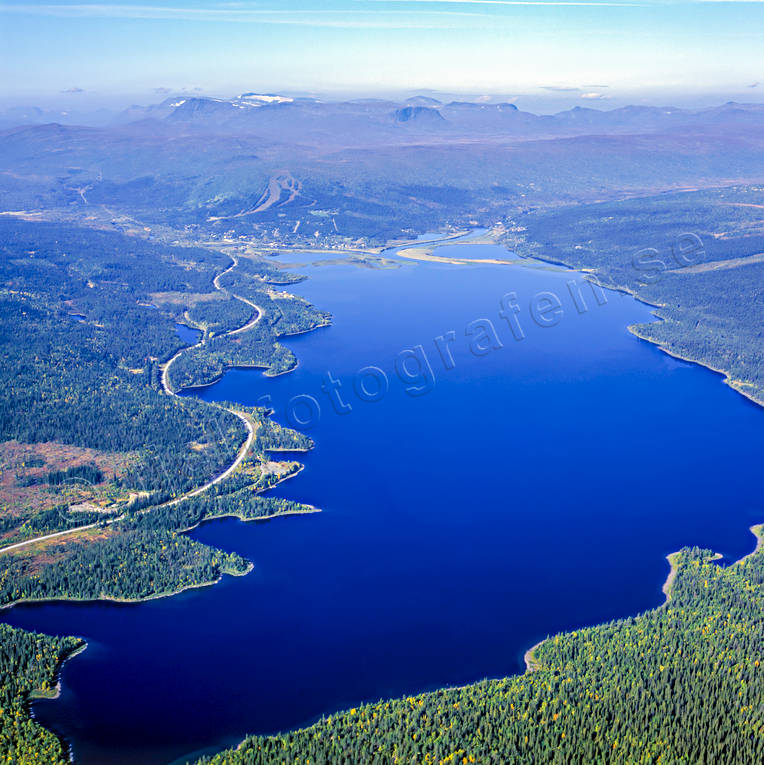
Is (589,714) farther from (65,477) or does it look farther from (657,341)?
(657,341)

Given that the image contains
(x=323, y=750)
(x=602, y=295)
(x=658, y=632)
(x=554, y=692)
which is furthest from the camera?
(x=602, y=295)

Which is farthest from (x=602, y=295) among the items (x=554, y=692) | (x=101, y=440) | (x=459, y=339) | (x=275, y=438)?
(x=554, y=692)

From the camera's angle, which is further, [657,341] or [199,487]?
[657,341]

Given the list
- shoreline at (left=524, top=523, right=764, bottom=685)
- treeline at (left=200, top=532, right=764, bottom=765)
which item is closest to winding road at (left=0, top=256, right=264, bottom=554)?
treeline at (left=200, top=532, right=764, bottom=765)

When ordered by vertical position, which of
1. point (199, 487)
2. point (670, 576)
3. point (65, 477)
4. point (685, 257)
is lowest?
point (199, 487)

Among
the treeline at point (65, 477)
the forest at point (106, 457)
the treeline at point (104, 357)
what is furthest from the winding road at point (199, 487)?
the treeline at point (65, 477)

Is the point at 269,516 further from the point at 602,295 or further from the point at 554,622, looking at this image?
the point at 602,295

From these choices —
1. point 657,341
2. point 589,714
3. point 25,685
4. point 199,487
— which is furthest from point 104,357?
point 589,714

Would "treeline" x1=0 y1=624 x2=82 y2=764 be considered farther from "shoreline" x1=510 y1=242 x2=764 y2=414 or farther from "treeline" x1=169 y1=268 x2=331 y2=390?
"shoreline" x1=510 y1=242 x2=764 y2=414
